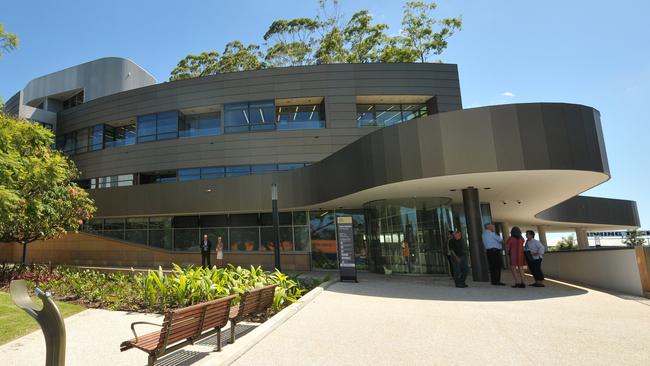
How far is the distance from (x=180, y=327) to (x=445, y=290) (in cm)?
844

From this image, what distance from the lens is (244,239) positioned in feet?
70.9

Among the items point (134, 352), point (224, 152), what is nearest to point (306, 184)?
point (224, 152)

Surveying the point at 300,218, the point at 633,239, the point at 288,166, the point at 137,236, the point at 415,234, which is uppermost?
the point at 288,166

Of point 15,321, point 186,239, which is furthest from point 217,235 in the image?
point 15,321

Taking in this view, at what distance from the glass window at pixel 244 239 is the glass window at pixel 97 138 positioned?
42.4 feet

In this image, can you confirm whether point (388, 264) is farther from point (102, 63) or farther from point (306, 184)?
point (102, 63)

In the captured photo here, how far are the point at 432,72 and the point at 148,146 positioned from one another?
1876 cm

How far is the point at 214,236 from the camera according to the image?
22.2m

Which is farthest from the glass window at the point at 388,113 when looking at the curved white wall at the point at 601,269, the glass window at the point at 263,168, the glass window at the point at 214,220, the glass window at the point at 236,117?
the curved white wall at the point at 601,269

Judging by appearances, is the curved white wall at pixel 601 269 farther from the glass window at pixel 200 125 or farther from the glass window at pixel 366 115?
the glass window at pixel 200 125

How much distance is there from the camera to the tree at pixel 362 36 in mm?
36219

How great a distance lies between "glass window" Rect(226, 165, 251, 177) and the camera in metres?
23.0

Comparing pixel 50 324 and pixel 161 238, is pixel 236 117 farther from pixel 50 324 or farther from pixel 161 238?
pixel 50 324

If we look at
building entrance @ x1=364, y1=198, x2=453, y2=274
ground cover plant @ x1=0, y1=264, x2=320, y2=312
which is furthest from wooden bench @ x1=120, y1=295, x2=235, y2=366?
building entrance @ x1=364, y1=198, x2=453, y2=274
